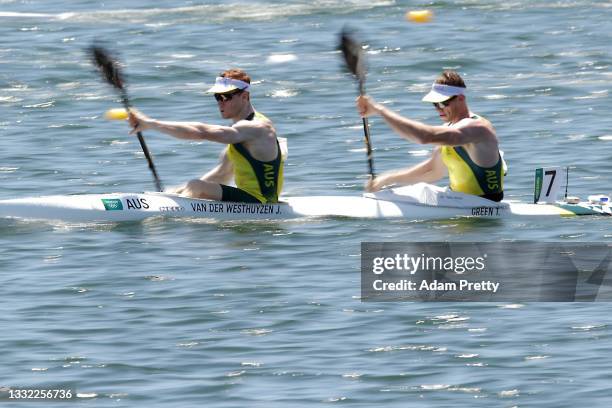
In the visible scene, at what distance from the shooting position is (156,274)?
1296cm

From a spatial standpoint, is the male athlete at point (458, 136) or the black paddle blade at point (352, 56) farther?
the black paddle blade at point (352, 56)

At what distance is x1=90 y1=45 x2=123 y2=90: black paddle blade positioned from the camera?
15.6m

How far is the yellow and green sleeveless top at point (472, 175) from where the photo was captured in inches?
589

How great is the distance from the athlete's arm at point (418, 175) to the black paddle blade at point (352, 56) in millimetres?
1008

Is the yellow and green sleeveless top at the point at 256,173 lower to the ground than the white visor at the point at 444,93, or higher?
lower

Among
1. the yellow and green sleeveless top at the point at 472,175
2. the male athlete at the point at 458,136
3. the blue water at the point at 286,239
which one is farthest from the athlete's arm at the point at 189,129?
the yellow and green sleeveless top at the point at 472,175

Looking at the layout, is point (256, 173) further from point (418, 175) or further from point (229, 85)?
point (418, 175)

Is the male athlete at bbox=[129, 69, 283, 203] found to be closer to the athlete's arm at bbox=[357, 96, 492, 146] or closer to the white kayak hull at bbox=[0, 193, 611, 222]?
the white kayak hull at bbox=[0, 193, 611, 222]

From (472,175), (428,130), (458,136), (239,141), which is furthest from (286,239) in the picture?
(472,175)

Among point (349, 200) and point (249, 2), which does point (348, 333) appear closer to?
point (349, 200)

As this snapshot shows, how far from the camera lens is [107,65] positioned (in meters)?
15.6

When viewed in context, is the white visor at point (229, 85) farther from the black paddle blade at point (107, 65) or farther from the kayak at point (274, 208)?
the black paddle blade at point (107, 65)

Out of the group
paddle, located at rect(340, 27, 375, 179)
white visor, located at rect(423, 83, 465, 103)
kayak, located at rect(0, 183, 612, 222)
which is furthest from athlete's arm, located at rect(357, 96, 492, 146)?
paddle, located at rect(340, 27, 375, 179)

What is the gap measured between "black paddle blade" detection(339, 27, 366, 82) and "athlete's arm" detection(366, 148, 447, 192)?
1.01m
